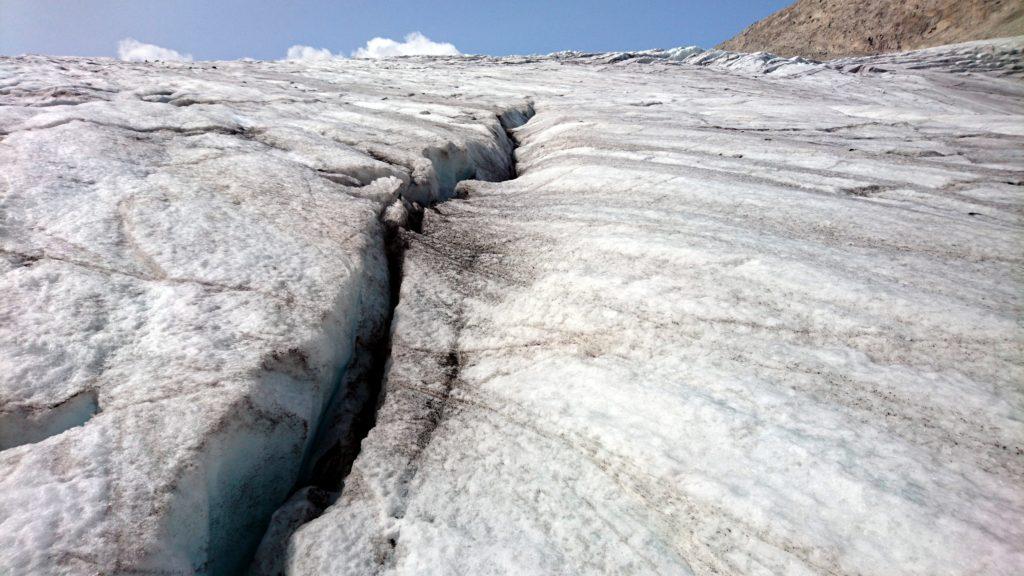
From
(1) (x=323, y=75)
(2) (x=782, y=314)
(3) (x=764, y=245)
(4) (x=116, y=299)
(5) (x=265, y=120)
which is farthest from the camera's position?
(1) (x=323, y=75)

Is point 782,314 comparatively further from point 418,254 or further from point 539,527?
point 418,254

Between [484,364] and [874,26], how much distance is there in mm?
72069

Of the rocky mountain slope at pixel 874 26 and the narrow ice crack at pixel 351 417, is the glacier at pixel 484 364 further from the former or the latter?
the rocky mountain slope at pixel 874 26

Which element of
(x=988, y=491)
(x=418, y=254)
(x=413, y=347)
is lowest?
(x=988, y=491)

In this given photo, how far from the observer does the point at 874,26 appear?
183ft

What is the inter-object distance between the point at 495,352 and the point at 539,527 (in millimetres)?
1799

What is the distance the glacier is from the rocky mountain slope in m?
47.2

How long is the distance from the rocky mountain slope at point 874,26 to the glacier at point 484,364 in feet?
155

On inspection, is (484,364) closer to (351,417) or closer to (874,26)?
(351,417)

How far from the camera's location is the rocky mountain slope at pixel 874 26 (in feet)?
149

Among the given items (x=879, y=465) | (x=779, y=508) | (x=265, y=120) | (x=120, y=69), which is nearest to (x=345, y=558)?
(x=779, y=508)

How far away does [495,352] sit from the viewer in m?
4.71

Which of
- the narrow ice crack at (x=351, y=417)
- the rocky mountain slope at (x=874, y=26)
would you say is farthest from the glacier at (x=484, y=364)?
the rocky mountain slope at (x=874, y=26)

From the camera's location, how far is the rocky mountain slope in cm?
4531
